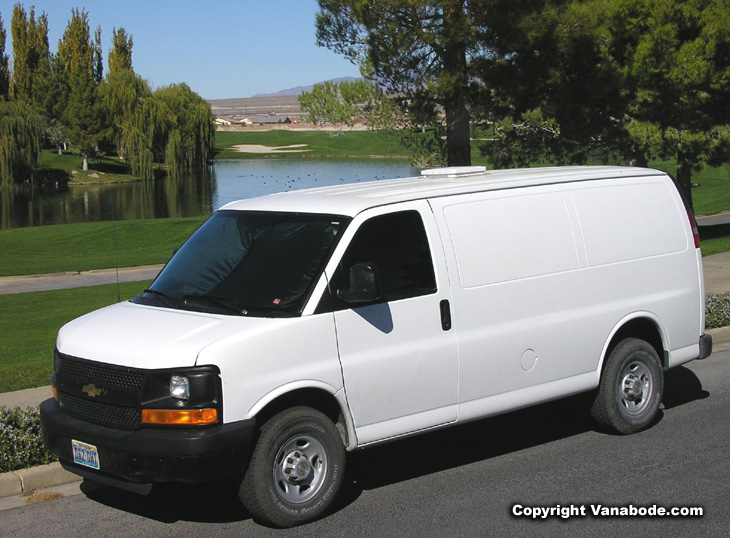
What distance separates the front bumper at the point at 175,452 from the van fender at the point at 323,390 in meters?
0.12

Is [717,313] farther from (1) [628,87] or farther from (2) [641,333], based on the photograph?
(1) [628,87]

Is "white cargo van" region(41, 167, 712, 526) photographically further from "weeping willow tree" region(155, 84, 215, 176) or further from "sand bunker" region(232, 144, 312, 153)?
"sand bunker" region(232, 144, 312, 153)

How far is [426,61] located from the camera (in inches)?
659

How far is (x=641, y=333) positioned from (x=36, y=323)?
1099cm

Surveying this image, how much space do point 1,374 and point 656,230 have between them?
7.04 m

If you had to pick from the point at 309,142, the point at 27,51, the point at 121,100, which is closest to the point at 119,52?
the point at 27,51

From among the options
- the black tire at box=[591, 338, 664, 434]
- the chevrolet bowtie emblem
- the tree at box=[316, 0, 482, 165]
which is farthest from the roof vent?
the tree at box=[316, 0, 482, 165]

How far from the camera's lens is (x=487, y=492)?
Result: 638cm

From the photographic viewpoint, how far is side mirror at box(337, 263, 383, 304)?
5.93 meters

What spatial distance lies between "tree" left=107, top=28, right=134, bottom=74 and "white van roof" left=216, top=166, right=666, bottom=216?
114m

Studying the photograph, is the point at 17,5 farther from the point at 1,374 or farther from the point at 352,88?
the point at 1,374

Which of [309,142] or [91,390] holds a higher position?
[91,390]

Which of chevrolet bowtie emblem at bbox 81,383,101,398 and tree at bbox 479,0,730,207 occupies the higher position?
tree at bbox 479,0,730,207

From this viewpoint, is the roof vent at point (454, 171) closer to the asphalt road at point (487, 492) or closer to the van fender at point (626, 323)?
the van fender at point (626, 323)
